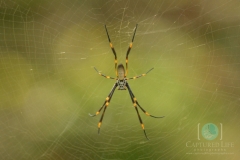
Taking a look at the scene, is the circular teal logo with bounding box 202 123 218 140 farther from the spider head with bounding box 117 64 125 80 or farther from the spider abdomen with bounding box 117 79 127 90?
the spider head with bounding box 117 64 125 80

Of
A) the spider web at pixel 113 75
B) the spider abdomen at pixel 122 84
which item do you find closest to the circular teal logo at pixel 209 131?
the spider web at pixel 113 75

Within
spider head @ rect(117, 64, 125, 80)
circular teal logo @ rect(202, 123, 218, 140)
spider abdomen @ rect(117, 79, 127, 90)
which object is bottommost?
circular teal logo @ rect(202, 123, 218, 140)

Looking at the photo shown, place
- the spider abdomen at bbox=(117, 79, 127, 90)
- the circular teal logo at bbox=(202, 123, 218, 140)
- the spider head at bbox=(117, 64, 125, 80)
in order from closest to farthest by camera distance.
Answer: the spider head at bbox=(117, 64, 125, 80) < the spider abdomen at bbox=(117, 79, 127, 90) < the circular teal logo at bbox=(202, 123, 218, 140)

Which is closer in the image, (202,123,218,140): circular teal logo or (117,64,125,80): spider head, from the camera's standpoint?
(117,64,125,80): spider head

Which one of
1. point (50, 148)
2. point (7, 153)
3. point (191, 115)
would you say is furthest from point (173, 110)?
point (7, 153)

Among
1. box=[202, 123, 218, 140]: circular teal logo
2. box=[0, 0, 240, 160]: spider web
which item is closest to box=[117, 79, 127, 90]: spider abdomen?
box=[0, 0, 240, 160]: spider web

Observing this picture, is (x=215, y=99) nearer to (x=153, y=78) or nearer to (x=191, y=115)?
(x=191, y=115)

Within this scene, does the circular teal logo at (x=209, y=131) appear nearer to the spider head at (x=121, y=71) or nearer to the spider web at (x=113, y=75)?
the spider web at (x=113, y=75)
